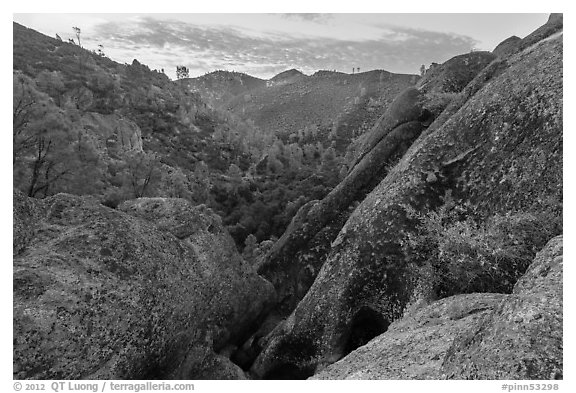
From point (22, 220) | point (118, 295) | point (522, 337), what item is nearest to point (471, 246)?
point (522, 337)

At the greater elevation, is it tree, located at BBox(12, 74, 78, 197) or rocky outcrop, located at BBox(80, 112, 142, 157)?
tree, located at BBox(12, 74, 78, 197)

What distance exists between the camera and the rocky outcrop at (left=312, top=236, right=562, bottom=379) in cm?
841

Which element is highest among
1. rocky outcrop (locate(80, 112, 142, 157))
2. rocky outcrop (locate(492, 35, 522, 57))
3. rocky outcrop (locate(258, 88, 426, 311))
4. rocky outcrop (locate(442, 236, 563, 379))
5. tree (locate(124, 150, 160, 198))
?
rocky outcrop (locate(492, 35, 522, 57))

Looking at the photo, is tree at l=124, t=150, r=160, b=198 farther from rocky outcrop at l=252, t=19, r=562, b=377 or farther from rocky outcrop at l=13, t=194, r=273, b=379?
rocky outcrop at l=252, t=19, r=562, b=377

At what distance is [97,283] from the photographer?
15.8 m

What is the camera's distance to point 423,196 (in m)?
21.9

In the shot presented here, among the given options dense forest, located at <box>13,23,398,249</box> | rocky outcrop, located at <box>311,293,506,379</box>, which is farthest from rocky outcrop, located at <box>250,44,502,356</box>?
dense forest, located at <box>13,23,398,249</box>

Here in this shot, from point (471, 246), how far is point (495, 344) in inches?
435

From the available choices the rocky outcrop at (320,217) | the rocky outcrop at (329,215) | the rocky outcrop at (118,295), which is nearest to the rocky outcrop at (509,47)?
the rocky outcrop at (329,215)

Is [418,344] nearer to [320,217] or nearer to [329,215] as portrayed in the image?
[329,215]

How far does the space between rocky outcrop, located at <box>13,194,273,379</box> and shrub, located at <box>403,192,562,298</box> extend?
12.1m

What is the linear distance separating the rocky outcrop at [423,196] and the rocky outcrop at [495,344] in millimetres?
6508

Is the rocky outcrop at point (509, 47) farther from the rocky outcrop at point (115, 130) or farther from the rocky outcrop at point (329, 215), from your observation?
the rocky outcrop at point (115, 130)

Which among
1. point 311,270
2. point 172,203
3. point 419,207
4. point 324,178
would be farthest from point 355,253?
point 324,178
